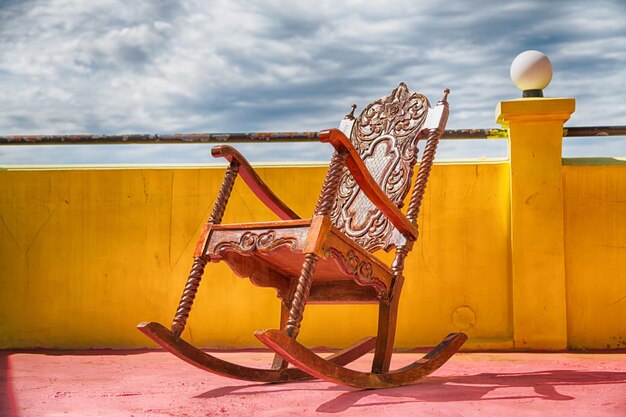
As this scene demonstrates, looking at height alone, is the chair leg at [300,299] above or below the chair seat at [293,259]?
below

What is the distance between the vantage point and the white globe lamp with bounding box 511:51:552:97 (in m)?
4.73

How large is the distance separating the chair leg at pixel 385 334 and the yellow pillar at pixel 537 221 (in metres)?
1.50

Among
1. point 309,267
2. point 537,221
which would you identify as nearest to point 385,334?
point 309,267

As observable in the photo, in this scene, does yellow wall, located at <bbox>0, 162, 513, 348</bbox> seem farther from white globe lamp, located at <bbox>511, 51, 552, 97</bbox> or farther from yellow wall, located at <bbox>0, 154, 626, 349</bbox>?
white globe lamp, located at <bbox>511, 51, 552, 97</bbox>

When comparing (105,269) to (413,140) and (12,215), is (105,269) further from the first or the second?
(413,140)

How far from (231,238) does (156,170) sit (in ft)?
6.46

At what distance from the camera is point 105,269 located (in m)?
4.96

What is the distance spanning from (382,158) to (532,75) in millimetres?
1399

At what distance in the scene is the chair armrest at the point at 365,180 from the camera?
2891mm

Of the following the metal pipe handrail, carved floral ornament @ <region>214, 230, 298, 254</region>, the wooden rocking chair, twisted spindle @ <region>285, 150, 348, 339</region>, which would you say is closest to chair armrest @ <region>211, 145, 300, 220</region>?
the wooden rocking chair

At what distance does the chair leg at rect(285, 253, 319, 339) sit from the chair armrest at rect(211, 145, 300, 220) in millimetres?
711

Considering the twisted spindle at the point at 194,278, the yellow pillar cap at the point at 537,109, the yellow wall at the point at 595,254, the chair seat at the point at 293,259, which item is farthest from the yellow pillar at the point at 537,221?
the twisted spindle at the point at 194,278

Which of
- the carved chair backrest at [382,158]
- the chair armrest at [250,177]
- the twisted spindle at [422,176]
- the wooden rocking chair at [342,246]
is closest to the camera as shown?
the wooden rocking chair at [342,246]

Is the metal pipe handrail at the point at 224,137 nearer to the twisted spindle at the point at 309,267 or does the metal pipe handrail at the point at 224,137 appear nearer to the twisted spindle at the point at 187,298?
the twisted spindle at the point at 187,298
